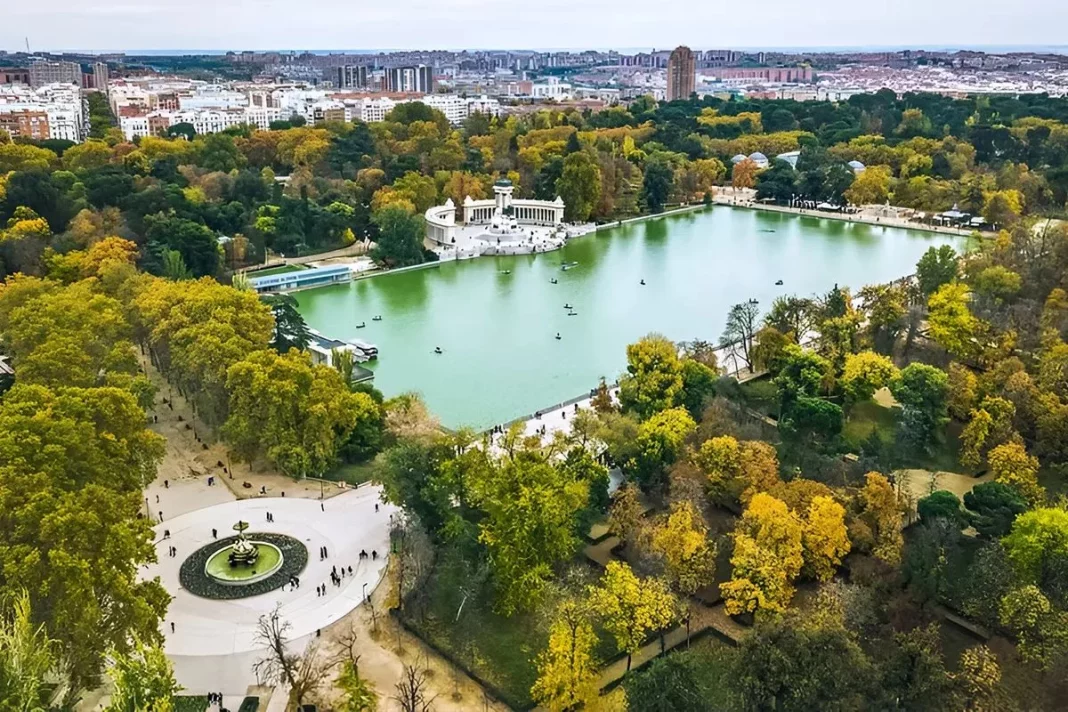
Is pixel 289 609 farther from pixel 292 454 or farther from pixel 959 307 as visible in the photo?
pixel 959 307

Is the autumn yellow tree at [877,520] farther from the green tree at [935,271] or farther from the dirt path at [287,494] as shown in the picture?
the green tree at [935,271]

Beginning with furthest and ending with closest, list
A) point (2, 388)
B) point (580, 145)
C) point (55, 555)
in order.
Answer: point (580, 145) → point (2, 388) → point (55, 555)

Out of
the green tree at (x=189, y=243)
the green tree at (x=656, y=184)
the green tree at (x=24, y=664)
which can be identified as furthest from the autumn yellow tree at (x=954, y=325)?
the green tree at (x=656, y=184)

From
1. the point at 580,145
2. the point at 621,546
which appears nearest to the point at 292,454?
the point at 621,546

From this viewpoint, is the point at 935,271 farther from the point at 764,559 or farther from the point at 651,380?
the point at 764,559

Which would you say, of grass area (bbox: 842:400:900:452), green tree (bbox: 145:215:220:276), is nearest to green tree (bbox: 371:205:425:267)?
green tree (bbox: 145:215:220:276)

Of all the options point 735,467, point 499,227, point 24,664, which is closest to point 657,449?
point 735,467
